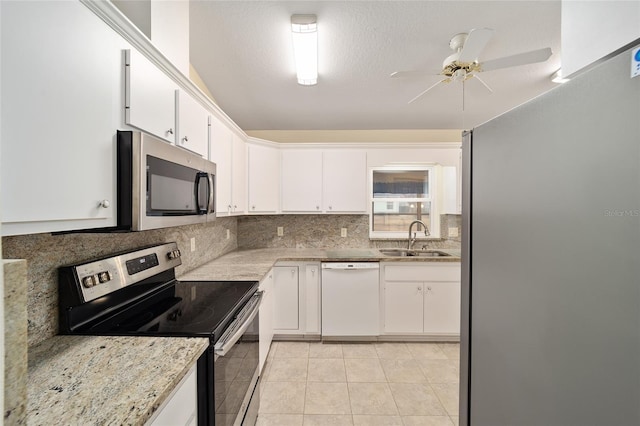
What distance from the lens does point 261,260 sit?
260 centimetres

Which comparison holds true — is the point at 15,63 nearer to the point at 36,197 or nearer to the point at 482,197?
the point at 36,197

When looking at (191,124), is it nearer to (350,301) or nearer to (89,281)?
(89,281)

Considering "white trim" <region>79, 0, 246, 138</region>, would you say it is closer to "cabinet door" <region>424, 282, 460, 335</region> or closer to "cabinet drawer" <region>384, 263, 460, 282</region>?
"cabinet drawer" <region>384, 263, 460, 282</region>

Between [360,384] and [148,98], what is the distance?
236 cm

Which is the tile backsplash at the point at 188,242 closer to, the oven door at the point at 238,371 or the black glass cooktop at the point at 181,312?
the black glass cooktop at the point at 181,312

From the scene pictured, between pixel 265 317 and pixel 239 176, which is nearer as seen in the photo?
pixel 265 317

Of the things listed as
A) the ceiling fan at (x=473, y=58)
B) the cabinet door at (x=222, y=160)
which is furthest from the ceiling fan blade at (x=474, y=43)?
the cabinet door at (x=222, y=160)

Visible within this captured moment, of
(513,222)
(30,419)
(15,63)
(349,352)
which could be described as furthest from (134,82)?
(349,352)

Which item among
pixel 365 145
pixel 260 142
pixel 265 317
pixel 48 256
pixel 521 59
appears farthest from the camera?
pixel 365 145

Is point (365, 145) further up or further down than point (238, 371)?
further up

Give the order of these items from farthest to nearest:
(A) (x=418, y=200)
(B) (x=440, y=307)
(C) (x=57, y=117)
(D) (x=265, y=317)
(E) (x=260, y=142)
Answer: (A) (x=418, y=200) → (E) (x=260, y=142) → (B) (x=440, y=307) → (D) (x=265, y=317) → (C) (x=57, y=117)

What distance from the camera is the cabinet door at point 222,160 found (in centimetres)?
199

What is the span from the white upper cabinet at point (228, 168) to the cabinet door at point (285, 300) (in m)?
0.78

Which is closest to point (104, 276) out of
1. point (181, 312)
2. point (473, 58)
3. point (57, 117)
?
point (181, 312)
